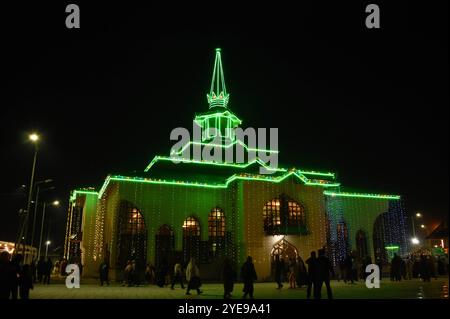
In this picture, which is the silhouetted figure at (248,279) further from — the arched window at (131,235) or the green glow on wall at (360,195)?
the green glow on wall at (360,195)

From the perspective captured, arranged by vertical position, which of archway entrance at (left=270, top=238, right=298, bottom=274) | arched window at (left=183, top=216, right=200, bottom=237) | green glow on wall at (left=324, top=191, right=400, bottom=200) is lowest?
archway entrance at (left=270, top=238, right=298, bottom=274)

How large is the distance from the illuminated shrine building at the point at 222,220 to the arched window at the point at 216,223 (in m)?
0.08

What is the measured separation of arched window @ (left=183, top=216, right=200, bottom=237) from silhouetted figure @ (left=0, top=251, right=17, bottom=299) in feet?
72.2

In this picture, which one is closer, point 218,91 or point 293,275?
point 293,275

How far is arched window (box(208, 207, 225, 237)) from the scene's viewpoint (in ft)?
107

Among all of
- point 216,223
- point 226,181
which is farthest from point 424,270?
point 226,181

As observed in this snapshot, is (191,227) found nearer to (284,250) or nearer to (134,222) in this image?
(134,222)

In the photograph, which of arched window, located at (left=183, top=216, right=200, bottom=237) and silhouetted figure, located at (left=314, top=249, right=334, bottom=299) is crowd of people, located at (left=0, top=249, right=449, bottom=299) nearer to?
silhouetted figure, located at (left=314, top=249, right=334, bottom=299)

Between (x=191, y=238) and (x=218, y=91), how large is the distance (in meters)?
19.0

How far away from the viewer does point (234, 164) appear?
3847cm

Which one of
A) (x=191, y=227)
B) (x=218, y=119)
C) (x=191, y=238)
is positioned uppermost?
(x=218, y=119)

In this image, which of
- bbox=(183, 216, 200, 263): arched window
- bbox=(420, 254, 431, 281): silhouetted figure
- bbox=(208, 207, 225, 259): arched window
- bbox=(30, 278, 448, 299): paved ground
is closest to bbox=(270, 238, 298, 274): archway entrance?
bbox=(208, 207, 225, 259): arched window

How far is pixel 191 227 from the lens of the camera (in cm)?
3244
